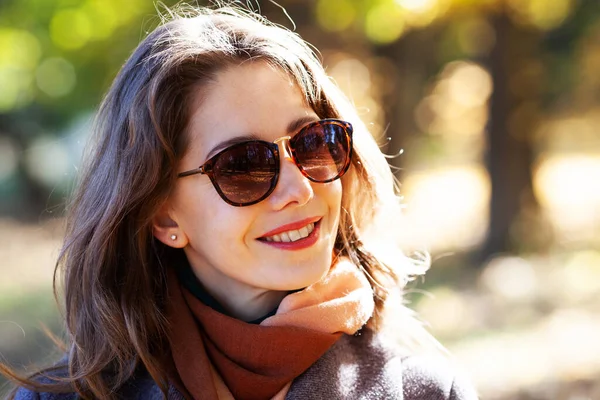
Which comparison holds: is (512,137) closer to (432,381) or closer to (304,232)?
(432,381)

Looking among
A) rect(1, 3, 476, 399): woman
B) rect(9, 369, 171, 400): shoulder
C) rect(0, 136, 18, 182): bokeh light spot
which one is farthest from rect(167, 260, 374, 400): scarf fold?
rect(0, 136, 18, 182): bokeh light spot

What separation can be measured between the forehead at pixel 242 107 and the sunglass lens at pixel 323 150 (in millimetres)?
60

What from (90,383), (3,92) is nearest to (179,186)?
(90,383)

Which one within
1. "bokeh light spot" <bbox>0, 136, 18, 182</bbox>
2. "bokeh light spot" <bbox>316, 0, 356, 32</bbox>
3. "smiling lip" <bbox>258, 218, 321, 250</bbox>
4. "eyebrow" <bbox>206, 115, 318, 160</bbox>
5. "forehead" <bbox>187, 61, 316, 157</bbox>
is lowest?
"bokeh light spot" <bbox>0, 136, 18, 182</bbox>

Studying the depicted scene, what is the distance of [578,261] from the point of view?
822cm

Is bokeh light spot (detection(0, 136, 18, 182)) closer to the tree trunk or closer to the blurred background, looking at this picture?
the blurred background

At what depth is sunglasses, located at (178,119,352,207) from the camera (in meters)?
1.88

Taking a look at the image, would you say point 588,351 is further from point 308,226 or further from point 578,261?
point 308,226

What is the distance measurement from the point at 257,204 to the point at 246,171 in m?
0.09

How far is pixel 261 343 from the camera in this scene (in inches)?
75.0

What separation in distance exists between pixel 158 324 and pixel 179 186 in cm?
38

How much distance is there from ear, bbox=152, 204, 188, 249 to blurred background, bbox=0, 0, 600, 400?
3455mm

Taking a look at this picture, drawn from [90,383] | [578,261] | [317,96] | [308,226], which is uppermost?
[317,96]

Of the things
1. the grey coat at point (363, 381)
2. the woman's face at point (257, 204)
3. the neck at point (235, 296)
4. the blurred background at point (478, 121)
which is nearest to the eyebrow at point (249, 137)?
the woman's face at point (257, 204)
